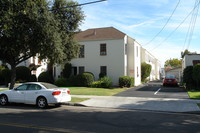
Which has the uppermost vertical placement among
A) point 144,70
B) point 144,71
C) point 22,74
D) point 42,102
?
point 144,70

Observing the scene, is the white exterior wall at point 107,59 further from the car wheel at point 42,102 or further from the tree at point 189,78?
the car wheel at point 42,102

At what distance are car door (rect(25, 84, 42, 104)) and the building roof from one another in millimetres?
15103

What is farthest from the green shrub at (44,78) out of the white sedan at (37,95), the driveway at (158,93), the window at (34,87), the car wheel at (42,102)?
the car wheel at (42,102)

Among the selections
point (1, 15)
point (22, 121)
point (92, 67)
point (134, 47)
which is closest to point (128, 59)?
point (134, 47)

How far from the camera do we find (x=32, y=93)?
10680 millimetres

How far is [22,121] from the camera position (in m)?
7.23

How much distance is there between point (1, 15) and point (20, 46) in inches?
93.4

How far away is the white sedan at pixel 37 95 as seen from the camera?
1025 centimetres

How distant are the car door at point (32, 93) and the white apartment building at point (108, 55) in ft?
46.8

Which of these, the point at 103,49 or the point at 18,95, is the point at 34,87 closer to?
the point at 18,95

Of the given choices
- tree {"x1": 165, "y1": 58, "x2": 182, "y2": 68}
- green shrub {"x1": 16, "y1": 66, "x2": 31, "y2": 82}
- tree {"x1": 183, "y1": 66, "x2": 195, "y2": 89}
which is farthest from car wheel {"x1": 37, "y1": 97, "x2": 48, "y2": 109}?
tree {"x1": 165, "y1": 58, "x2": 182, "y2": 68}

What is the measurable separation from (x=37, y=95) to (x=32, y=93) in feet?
1.21

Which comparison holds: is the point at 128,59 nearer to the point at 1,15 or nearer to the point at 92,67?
the point at 92,67

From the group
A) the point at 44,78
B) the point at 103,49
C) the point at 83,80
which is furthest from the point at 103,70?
the point at 44,78
